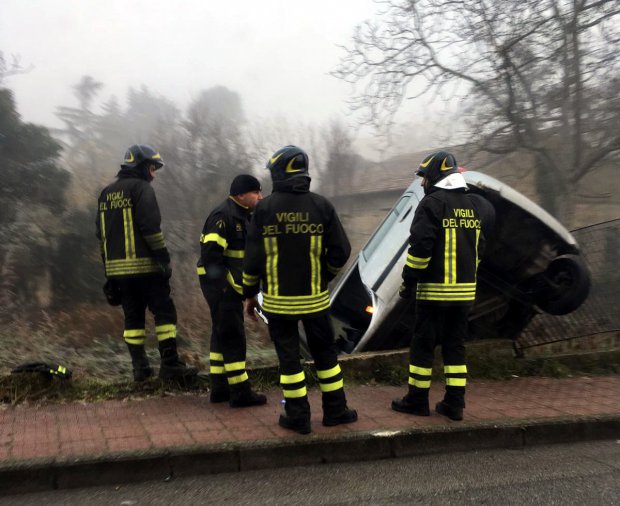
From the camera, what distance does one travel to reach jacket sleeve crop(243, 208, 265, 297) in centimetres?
353

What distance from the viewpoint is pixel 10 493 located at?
9.45 ft

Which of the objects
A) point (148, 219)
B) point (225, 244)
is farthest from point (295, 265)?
point (148, 219)

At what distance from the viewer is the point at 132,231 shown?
425 cm

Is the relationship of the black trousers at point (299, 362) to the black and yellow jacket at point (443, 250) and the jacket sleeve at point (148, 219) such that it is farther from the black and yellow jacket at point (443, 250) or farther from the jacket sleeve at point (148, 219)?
the jacket sleeve at point (148, 219)

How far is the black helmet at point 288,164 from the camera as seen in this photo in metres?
3.54

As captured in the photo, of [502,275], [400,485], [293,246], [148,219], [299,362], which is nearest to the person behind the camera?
[400,485]

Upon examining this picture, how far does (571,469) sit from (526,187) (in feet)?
27.2

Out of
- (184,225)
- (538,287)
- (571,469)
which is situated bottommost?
(571,469)

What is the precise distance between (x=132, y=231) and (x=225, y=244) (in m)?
0.77

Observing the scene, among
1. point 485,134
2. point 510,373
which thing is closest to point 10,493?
→ point 510,373

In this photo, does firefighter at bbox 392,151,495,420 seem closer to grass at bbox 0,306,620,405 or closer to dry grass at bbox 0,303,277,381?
grass at bbox 0,306,620,405

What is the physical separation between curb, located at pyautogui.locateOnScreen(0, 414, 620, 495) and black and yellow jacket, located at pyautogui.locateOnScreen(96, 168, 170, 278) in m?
1.59

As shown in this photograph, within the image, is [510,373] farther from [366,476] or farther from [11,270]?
[11,270]

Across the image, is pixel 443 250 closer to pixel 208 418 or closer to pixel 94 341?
pixel 208 418
